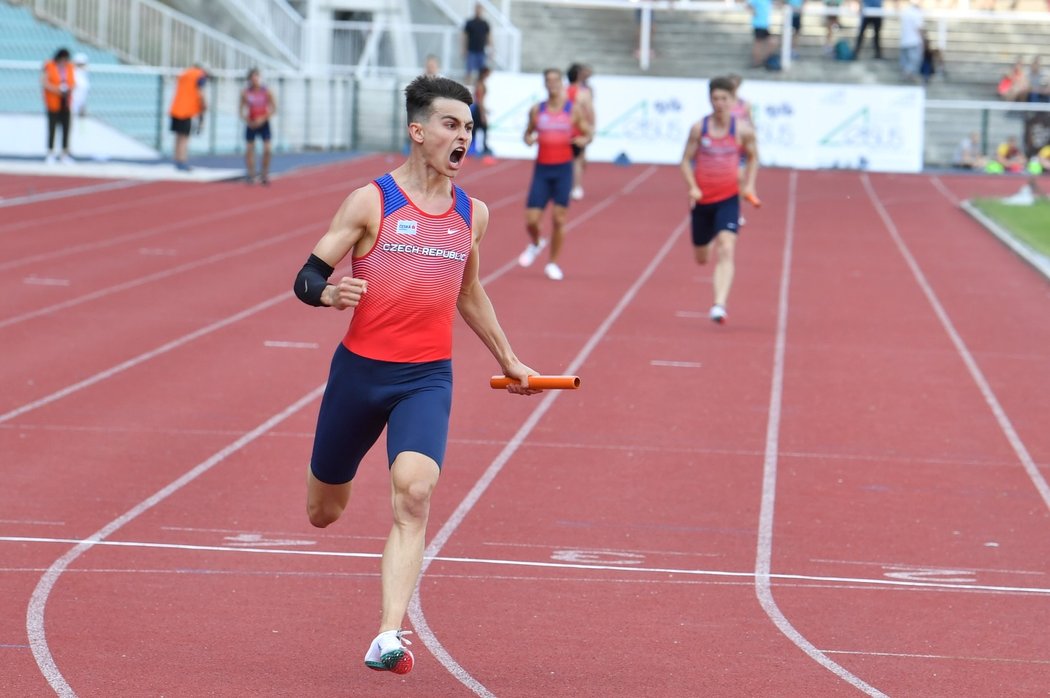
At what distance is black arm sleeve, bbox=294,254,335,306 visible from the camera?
5.59 meters

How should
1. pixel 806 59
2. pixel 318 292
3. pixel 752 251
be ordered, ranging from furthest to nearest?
pixel 806 59
pixel 752 251
pixel 318 292

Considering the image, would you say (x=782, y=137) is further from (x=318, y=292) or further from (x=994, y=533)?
(x=318, y=292)

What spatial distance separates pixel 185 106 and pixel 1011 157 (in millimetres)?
16478

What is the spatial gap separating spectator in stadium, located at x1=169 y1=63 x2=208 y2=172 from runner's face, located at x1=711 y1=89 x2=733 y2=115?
15.7 m

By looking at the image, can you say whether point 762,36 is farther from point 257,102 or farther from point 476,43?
point 257,102

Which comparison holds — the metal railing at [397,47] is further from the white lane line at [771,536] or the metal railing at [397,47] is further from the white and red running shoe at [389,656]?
the white and red running shoe at [389,656]

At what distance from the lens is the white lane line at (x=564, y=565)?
746 centimetres

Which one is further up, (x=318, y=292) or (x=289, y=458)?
(x=318, y=292)

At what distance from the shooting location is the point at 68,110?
28844 mm

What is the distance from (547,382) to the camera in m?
5.88

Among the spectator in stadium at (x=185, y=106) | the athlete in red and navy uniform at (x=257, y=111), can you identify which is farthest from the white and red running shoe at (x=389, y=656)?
the spectator in stadium at (x=185, y=106)

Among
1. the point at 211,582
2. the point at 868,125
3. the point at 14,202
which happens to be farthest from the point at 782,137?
the point at 211,582

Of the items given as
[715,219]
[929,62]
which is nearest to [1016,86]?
[929,62]

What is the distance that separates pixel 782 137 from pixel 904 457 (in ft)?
83.3
